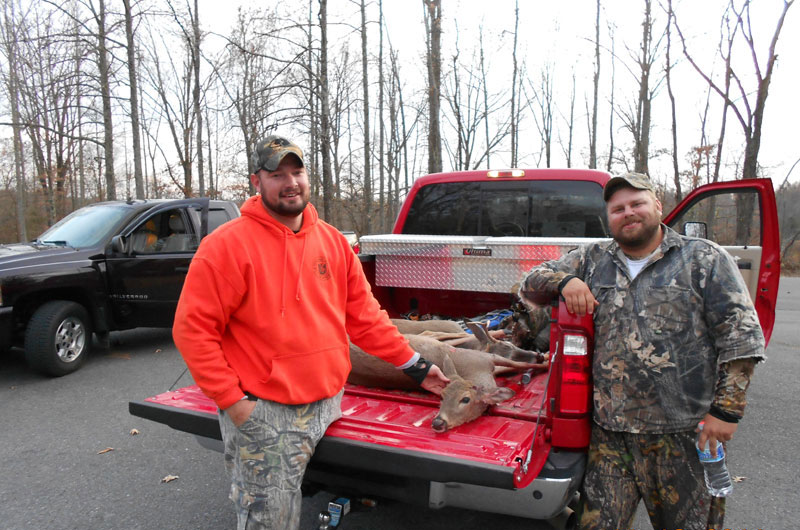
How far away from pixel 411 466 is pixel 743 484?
304 centimetres

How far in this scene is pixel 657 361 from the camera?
247cm

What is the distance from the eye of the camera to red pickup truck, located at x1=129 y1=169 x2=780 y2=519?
8.32ft

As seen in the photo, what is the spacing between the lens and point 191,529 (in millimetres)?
3545

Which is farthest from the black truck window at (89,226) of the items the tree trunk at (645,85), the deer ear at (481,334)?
the tree trunk at (645,85)

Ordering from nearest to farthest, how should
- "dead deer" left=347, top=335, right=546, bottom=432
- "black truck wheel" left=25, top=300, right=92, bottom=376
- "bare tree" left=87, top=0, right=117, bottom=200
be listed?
"dead deer" left=347, top=335, right=546, bottom=432 → "black truck wheel" left=25, top=300, right=92, bottom=376 → "bare tree" left=87, top=0, right=117, bottom=200

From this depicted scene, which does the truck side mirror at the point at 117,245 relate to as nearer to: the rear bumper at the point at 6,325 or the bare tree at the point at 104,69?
the rear bumper at the point at 6,325

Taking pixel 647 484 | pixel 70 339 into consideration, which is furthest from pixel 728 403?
pixel 70 339

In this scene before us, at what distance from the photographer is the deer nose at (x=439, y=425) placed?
2.80 metres

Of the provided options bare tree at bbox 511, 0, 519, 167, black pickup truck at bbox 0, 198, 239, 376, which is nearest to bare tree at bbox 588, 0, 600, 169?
bare tree at bbox 511, 0, 519, 167

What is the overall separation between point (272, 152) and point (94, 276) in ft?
19.3

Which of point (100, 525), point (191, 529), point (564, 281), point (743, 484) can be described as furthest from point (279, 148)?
point (743, 484)

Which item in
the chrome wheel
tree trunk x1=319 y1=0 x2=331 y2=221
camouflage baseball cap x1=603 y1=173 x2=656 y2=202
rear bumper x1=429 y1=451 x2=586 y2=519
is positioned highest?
tree trunk x1=319 y1=0 x2=331 y2=221

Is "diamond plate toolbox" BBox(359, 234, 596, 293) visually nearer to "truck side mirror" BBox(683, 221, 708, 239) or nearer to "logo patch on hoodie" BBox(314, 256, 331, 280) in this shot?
"truck side mirror" BBox(683, 221, 708, 239)

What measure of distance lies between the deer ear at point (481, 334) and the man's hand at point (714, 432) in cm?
193
